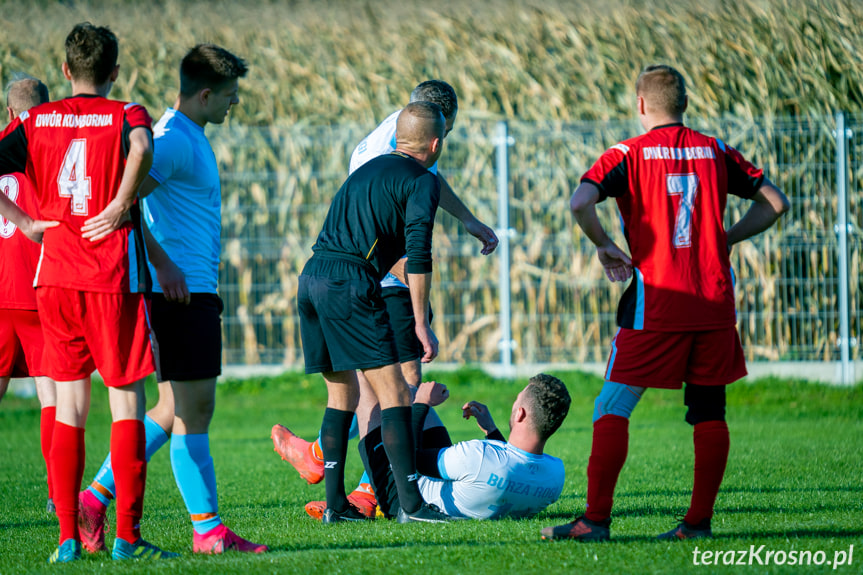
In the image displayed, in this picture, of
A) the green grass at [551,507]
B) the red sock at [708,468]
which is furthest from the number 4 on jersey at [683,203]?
the green grass at [551,507]

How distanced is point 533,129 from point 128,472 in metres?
9.20

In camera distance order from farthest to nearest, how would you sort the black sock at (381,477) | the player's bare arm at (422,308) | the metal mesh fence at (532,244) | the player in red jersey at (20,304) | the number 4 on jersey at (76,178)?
the metal mesh fence at (532,244) → the player in red jersey at (20,304) → the black sock at (381,477) → the player's bare arm at (422,308) → the number 4 on jersey at (76,178)

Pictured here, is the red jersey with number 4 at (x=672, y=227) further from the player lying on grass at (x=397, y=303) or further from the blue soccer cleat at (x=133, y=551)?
the blue soccer cleat at (x=133, y=551)

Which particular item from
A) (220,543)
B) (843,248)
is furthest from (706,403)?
(843,248)

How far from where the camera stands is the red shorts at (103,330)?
4.20m

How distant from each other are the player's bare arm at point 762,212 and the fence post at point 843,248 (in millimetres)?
7711

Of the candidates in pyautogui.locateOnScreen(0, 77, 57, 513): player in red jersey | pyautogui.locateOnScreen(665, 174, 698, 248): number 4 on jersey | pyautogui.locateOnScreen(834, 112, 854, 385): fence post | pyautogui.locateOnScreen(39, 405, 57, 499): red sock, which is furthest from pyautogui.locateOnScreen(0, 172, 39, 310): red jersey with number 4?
pyautogui.locateOnScreen(834, 112, 854, 385): fence post

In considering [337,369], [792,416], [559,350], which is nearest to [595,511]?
[337,369]

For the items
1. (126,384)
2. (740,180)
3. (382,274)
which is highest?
(740,180)

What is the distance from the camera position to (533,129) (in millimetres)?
12625

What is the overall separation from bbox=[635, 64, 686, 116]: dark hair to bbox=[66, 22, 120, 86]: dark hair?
2.39 m

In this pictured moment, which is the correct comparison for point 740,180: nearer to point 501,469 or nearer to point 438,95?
point 501,469

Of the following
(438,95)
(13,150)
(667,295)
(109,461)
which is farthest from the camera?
(438,95)

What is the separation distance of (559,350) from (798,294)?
9.63ft
